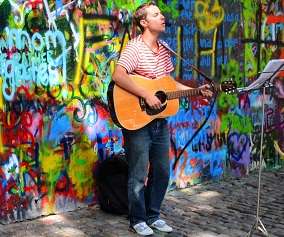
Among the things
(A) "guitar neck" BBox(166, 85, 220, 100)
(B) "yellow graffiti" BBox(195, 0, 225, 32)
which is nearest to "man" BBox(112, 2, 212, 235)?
(A) "guitar neck" BBox(166, 85, 220, 100)

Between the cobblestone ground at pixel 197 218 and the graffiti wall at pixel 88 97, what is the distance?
18 cm

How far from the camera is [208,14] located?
669cm

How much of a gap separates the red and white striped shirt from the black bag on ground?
3.83 feet

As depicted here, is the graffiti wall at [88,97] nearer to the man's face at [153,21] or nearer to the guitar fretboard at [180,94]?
the guitar fretboard at [180,94]

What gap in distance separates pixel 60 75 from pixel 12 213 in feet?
4.55

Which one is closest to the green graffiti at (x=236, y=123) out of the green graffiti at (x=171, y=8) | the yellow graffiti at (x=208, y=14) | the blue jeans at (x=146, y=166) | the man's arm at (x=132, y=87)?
the yellow graffiti at (x=208, y=14)

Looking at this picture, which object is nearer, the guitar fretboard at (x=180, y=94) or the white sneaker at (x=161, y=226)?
the guitar fretboard at (x=180, y=94)

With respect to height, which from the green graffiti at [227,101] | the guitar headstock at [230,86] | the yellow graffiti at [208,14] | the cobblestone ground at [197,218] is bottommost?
the cobblestone ground at [197,218]

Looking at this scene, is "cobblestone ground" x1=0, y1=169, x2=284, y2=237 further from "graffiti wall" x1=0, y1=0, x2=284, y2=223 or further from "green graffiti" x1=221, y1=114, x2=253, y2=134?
"green graffiti" x1=221, y1=114, x2=253, y2=134

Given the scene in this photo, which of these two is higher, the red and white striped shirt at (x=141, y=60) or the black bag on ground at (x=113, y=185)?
the red and white striped shirt at (x=141, y=60)

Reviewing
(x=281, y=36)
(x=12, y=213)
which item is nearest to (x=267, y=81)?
(x=12, y=213)

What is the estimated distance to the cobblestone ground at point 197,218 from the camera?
4.89 metres

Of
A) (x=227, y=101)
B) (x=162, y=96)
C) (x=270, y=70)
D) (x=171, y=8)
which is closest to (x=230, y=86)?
(x=270, y=70)

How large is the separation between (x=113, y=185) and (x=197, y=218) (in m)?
0.89
